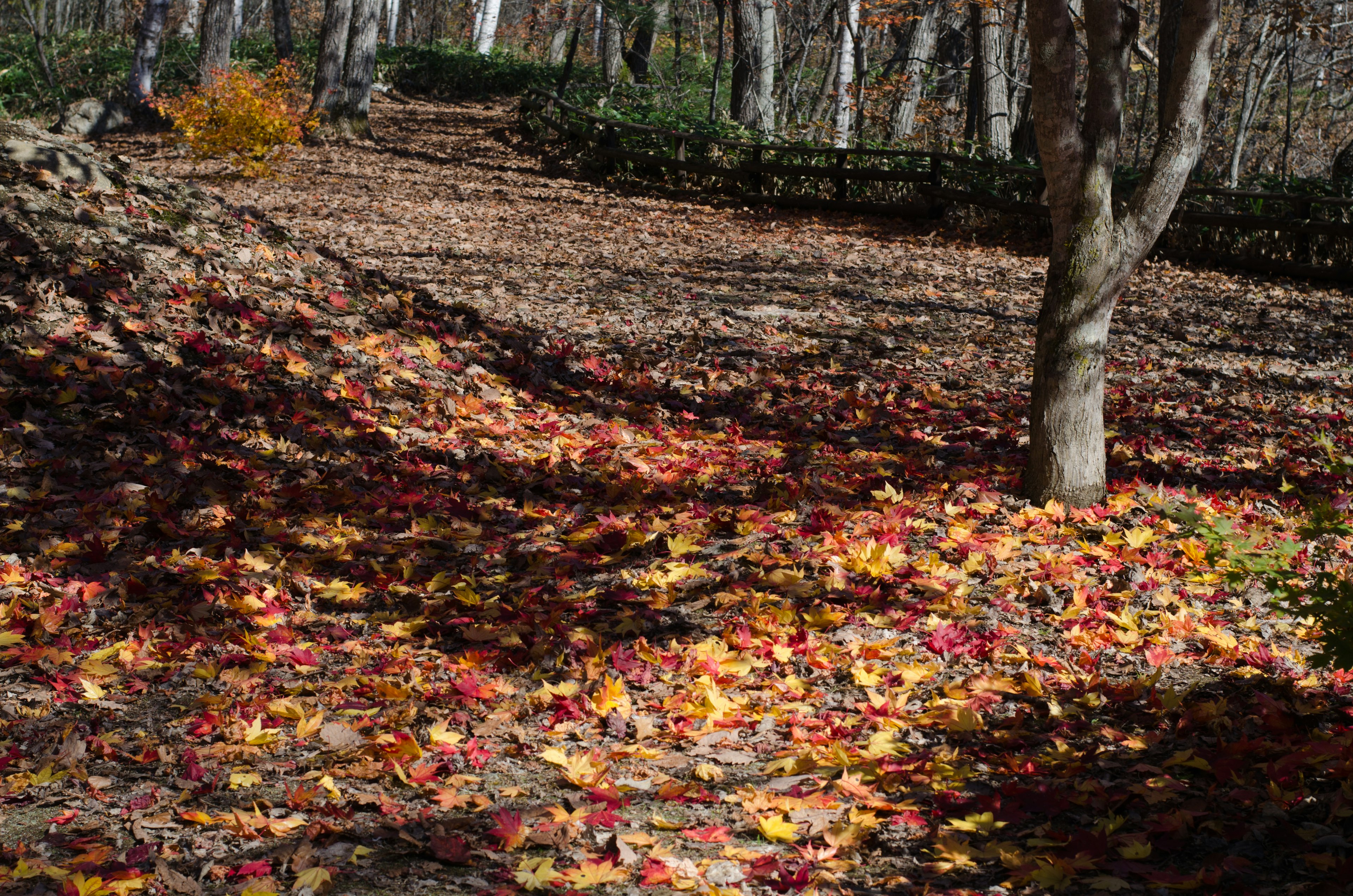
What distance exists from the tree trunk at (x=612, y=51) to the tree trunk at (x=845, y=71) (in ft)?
32.2

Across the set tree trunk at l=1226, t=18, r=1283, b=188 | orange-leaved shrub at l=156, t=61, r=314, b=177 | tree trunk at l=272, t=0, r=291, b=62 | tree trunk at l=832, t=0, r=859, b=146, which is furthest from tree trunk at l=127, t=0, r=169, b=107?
tree trunk at l=1226, t=18, r=1283, b=188

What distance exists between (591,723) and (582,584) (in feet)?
3.54

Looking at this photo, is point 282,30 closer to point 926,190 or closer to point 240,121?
point 240,121

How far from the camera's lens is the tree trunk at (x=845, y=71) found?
60.1 ft

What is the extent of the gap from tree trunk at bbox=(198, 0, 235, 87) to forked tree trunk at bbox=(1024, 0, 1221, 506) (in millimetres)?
17179

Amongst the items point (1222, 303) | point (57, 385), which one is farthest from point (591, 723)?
point (1222, 303)

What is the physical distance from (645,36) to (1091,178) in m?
26.2

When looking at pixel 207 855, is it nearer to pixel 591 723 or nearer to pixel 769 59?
pixel 591 723

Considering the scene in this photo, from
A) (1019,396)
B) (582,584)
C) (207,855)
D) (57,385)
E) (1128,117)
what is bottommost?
(207,855)

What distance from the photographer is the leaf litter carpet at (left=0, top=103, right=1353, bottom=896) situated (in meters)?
2.68

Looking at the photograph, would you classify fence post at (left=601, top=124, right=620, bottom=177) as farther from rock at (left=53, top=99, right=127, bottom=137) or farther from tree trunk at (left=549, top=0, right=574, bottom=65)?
tree trunk at (left=549, top=0, right=574, bottom=65)

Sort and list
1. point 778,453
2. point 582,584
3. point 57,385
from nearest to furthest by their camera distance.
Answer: point 582,584, point 57,385, point 778,453

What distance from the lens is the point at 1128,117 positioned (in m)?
28.1

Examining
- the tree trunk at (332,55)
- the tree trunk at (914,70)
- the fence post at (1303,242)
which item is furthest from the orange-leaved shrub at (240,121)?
the fence post at (1303,242)
